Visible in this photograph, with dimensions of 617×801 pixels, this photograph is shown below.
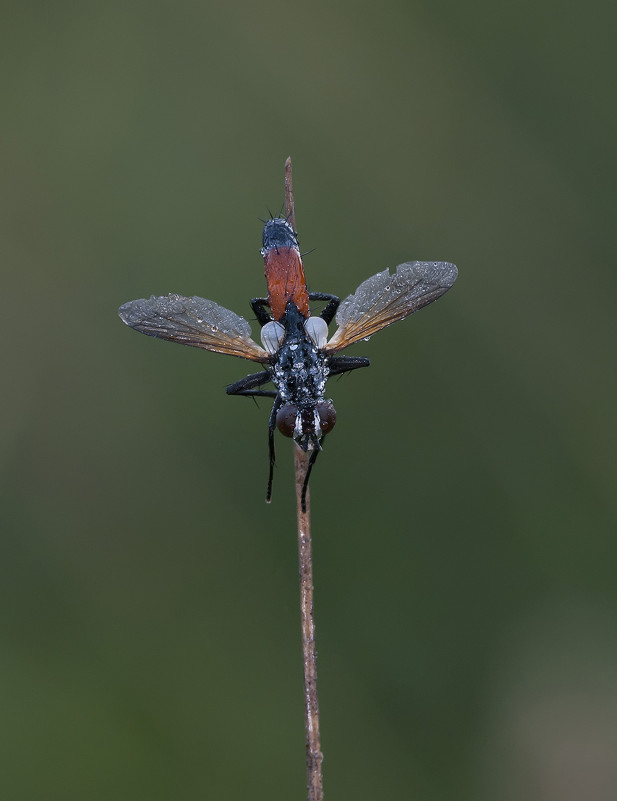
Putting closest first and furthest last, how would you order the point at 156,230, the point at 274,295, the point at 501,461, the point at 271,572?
the point at 274,295
the point at 271,572
the point at 501,461
the point at 156,230

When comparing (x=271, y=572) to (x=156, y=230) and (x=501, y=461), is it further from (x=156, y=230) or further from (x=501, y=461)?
(x=156, y=230)

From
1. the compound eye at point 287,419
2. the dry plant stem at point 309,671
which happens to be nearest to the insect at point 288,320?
the compound eye at point 287,419

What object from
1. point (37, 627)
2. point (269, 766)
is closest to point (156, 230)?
point (37, 627)

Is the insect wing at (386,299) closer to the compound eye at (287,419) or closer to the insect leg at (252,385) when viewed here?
the insect leg at (252,385)

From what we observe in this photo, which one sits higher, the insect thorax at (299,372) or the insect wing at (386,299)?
the insect wing at (386,299)

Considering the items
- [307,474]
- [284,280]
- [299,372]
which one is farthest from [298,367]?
[307,474]

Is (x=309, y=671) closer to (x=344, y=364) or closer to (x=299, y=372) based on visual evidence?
(x=299, y=372)
